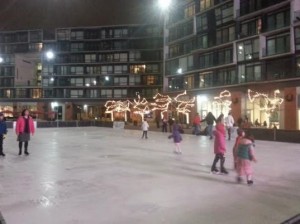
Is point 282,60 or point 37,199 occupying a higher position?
point 282,60

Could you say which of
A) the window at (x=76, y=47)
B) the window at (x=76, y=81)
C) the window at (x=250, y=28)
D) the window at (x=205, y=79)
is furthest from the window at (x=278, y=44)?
the window at (x=76, y=47)

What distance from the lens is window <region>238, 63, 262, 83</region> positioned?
41.7m

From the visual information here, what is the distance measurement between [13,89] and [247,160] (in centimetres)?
8338

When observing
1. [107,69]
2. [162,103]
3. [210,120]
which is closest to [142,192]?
[210,120]

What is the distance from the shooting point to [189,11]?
54.4 m

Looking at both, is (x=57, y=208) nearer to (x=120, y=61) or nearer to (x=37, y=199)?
(x=37, y=199)

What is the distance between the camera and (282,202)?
7.50 metres

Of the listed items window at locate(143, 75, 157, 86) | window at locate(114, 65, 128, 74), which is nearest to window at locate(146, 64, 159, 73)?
window at locate(143, 75, 157, 86)

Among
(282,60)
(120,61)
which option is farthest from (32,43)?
(282,60)

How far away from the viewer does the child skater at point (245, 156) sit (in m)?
9.09

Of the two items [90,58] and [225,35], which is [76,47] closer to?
[90,58]

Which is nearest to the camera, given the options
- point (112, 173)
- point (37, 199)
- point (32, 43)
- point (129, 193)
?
point (37, 199)

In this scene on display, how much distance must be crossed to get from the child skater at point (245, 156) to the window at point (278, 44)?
3123 cm

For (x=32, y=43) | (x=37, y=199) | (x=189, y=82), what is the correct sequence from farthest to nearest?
(x=32, y=43), (x=189, y=82), (x=37, y=199)
